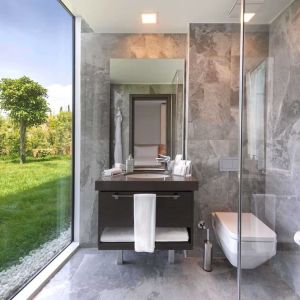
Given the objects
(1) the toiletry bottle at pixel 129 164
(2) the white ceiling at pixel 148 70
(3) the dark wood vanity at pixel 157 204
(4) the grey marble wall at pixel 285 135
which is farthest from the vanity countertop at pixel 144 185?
(2) the white ceiling at pixel 148 70

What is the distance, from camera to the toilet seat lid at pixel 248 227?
2055 mm

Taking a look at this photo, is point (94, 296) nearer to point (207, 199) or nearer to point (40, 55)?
point (207, 199)

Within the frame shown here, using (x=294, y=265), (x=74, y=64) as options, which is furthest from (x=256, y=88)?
(x=74, y=64)

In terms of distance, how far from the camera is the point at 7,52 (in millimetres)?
1850

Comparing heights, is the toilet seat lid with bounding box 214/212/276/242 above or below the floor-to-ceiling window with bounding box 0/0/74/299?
below

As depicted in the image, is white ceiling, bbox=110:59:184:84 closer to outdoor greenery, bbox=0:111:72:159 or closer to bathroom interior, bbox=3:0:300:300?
bathroom interior, bbox=3:0:300:300

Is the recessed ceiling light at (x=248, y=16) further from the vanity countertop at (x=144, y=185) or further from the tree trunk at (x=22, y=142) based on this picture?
the tree trunk at (x=22, y=142)

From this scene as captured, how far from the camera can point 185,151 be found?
2807 millimetres

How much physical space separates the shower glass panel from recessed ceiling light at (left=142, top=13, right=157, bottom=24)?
33.6 inches

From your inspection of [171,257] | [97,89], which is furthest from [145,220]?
[97,89]

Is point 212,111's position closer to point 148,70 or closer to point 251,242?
point 148,70

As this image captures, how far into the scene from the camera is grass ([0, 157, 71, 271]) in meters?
1.87

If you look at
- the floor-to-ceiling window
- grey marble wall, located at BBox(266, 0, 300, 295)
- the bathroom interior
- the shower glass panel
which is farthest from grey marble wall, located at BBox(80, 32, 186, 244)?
grey marble wall, located at BBox(266, 0, 300, 295)

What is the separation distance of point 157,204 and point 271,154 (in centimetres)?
115
